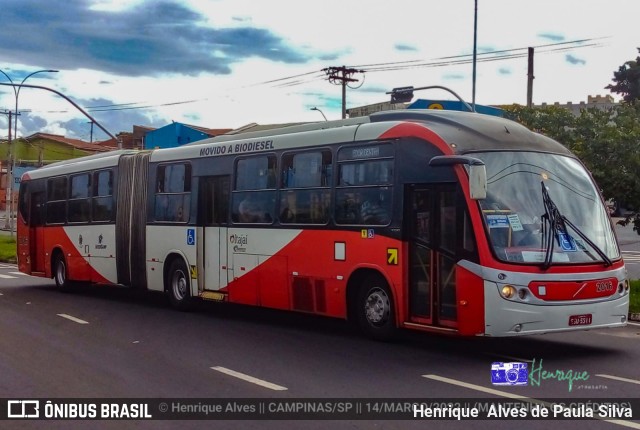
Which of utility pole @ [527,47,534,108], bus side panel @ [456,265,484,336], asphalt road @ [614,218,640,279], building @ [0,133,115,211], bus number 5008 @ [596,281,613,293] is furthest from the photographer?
building @ [0,133,115,211]

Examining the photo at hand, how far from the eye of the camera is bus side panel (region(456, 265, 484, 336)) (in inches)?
411

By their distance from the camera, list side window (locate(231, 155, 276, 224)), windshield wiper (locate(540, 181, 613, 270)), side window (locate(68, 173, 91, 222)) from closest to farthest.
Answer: windshield wiper (locate(540, 181, 613, 270)) → side window (locate(231, 155, 276, 224)) → side window (locate(68, 173, 91, 222))

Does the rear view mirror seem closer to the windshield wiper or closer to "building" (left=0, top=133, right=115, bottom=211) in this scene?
the windshield wiper

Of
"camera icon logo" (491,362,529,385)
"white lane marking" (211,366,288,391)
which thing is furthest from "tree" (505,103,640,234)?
"white lane marking" (211,366,288,391)

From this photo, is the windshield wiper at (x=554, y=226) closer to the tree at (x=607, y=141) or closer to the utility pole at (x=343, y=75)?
the tree at (x=607, y=141)

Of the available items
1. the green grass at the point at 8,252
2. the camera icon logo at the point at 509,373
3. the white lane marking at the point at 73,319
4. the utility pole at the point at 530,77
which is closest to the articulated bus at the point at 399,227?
the camera icon logo at the point at 509,373

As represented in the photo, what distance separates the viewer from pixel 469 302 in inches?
416

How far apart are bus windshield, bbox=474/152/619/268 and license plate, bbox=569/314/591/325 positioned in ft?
2.15

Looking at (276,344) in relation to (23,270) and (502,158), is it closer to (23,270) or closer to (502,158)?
(502,158)

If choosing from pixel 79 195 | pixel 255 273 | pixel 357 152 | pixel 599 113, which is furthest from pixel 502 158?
pixel 79 195

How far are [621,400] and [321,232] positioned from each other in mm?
5727

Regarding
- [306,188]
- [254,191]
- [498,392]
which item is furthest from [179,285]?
[498,392]

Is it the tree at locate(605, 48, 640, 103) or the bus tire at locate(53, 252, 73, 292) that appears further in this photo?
the tree at locate(605, 48, 640, 103)

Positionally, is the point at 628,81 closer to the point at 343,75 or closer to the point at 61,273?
the point at 343,75
